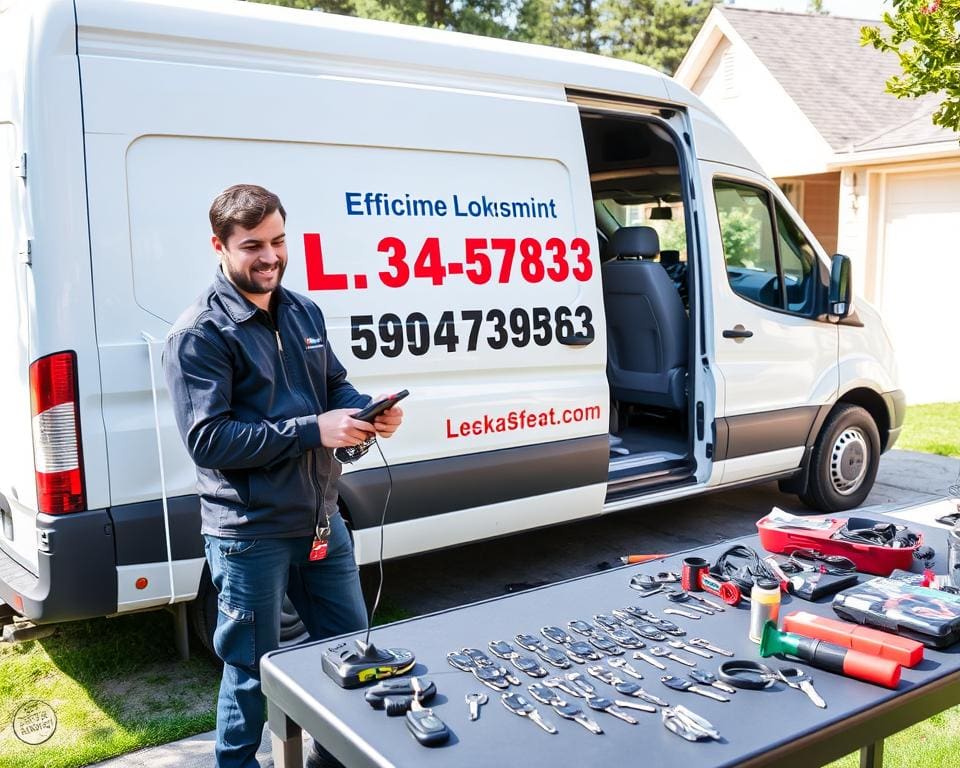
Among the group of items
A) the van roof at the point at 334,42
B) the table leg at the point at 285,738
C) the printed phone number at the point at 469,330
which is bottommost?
the table leg at the point at 285,738

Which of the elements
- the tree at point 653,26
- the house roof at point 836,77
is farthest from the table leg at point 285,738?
the tree at point 653,26

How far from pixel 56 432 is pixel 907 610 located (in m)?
2.72

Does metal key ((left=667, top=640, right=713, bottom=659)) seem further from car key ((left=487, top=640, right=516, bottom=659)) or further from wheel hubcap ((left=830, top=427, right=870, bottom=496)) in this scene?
wheel hubcap ((left=830, top=427, right=870, bottom=496))

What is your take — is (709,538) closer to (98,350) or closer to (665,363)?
(665,363)

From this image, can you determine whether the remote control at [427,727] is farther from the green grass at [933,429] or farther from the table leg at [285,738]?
the green grass at [933,429]

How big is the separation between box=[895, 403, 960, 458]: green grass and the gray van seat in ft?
12.3

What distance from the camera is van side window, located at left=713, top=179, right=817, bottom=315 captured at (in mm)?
5672

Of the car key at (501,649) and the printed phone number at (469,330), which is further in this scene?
the printed phone number at (469,330)

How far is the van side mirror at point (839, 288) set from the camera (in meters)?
5.63

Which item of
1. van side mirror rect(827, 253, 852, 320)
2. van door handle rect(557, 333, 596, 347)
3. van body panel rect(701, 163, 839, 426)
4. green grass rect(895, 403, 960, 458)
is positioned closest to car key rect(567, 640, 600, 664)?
van door handle rect(557, 333, 596, 347)

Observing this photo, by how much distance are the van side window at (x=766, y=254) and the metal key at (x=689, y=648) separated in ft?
12.1

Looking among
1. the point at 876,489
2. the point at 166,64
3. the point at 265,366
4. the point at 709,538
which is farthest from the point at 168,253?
the point at 876,489

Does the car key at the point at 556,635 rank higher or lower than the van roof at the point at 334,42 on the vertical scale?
lower

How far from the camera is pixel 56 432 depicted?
10.8 ft
